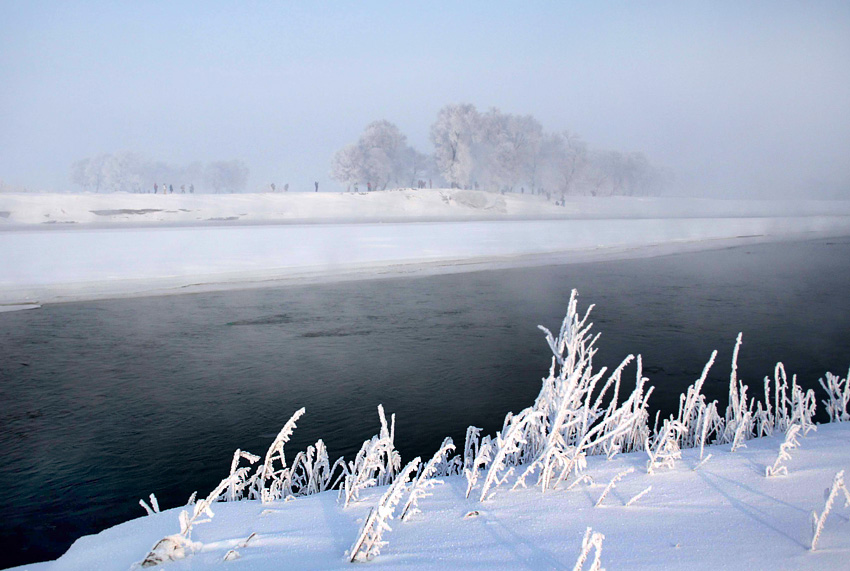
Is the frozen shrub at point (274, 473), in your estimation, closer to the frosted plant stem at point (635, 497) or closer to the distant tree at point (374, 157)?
the frosted plant stem at point (635, 497)

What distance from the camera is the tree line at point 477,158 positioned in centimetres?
7862

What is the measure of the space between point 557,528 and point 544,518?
0.14 meters

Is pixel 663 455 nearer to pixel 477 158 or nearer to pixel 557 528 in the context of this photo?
pixel 557 528

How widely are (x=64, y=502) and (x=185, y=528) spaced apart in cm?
221

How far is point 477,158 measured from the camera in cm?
8050

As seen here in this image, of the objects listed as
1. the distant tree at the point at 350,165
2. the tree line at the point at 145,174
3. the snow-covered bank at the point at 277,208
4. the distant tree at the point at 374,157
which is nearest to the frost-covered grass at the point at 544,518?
the snow-covered bank at the point at 277,208

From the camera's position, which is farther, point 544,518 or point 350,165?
point 350,165

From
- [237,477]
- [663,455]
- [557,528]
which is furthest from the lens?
[663,455]

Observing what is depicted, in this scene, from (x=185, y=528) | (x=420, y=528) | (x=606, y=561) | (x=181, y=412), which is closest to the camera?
(x=606, y=561)

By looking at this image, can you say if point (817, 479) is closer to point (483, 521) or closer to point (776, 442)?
point (776, 442)

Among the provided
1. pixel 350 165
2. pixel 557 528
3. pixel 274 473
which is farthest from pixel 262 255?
pixel 350 165

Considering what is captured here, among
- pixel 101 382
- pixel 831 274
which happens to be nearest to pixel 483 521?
pixel 101 382

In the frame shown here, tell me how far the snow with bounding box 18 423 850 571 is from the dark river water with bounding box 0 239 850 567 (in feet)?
4.35

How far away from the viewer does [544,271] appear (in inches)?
703
